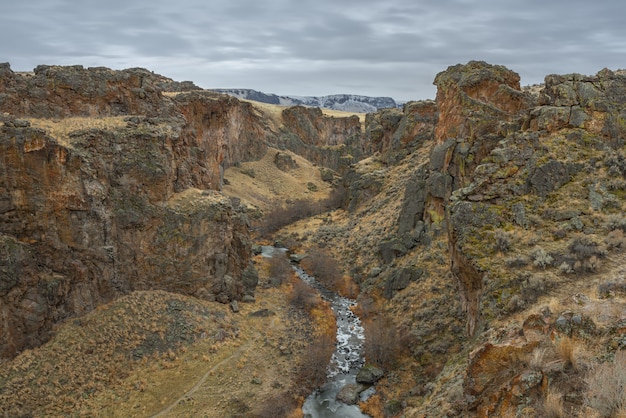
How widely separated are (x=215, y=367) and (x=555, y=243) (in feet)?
64.2

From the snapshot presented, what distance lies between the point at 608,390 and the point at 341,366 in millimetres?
22013

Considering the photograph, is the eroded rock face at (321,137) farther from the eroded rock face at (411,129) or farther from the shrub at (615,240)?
the shrub at (615,240)

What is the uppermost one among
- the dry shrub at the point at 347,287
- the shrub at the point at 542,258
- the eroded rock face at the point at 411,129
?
the eroded rock face at the point at 411,129

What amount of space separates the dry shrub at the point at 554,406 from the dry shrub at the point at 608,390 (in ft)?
1.74

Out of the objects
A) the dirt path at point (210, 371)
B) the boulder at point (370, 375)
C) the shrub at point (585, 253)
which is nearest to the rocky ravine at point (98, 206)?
the dirt path at point (210, 371)

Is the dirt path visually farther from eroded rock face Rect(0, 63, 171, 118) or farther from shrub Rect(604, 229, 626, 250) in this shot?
shrub Rect(604, 229, 626, 250)

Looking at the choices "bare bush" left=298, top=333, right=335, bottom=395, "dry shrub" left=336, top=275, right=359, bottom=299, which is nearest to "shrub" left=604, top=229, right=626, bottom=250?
"bare bush" left=298, top=333, right=335, bottom=395

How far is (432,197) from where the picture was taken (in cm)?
3612

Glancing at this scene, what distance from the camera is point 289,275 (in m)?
42.1

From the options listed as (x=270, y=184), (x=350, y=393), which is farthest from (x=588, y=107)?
(x=270, y=184)

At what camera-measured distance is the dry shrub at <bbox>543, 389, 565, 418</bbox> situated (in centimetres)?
830

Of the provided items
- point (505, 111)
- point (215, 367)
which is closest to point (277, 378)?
point (215, 367)

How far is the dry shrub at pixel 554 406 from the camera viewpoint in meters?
8.30

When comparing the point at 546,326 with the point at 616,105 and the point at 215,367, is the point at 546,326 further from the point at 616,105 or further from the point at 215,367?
the point at 215,367
